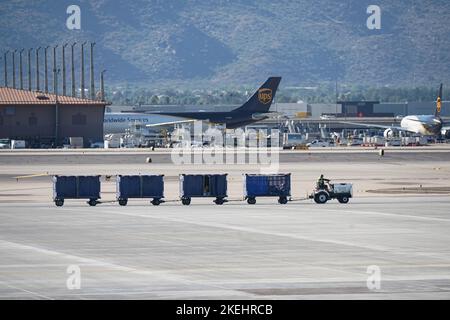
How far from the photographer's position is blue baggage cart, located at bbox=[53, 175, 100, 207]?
232ft

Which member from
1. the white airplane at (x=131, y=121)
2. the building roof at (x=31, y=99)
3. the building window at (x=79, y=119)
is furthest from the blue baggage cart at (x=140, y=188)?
the white airplane at (x=131, y=121)

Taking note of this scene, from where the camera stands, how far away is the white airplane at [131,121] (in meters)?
182

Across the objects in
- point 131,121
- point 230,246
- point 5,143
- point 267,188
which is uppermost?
point 131,121

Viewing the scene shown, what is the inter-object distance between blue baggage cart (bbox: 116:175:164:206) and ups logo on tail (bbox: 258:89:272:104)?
112m

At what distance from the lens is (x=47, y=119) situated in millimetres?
159875

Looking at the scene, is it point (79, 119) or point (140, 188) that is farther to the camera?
point (79, 119)

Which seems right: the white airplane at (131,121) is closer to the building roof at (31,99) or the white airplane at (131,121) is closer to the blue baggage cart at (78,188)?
the building roof at (31,99)

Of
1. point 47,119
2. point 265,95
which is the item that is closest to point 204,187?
point 47,119

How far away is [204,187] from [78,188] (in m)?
7.64

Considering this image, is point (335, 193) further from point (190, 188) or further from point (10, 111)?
point (10, 111)

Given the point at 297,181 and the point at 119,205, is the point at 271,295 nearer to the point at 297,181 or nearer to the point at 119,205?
the point at 119,205

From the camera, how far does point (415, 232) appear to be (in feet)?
177

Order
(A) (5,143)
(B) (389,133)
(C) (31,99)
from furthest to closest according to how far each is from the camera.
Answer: (B) (389,133) < (C) (31,99) < (A) (5,143)
